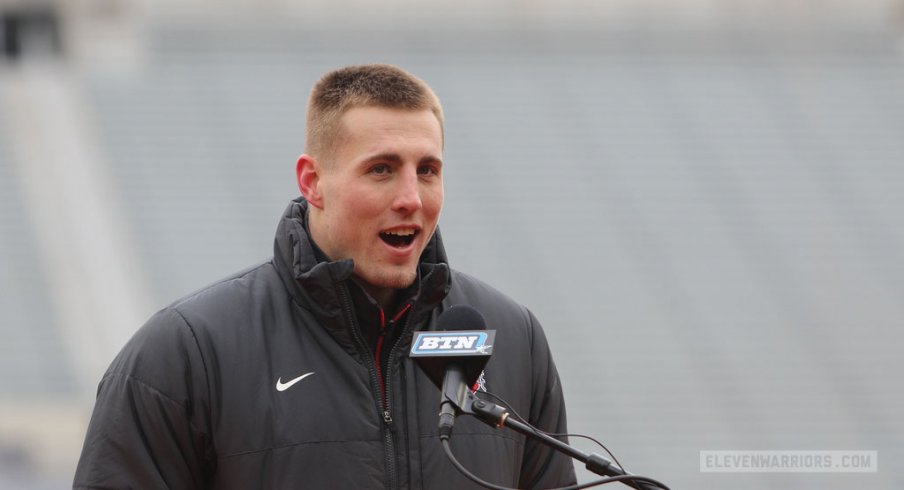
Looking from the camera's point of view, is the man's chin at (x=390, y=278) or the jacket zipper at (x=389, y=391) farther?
the man's chin at (x=390, y=278)

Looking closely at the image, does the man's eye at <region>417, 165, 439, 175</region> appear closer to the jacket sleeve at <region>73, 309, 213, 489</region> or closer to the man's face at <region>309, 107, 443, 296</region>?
the man's face at <region>309, 107, 443, 296</region>

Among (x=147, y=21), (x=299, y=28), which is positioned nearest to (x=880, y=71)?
(x=299, y=28)

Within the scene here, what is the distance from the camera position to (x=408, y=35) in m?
16.1

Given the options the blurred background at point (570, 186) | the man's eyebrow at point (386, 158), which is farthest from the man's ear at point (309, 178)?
the blurred background at point (570, 186)

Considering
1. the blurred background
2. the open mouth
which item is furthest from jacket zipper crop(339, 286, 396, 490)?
the blurred background

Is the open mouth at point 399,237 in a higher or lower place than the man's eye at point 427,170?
lower

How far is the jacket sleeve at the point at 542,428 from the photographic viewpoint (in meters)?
2.49

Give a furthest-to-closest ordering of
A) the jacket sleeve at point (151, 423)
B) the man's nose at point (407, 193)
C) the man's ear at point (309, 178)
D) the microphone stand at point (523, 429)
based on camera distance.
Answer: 1. the man's ear at point (309, 178)
2. the man's nose at point (407, 193)
3. the jacket sleeve at point (151, 423)
4. the microphone stand at point (523, 429)

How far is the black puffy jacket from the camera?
2129 millimetres

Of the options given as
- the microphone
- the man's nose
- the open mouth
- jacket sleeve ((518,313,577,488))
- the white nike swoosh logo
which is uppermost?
the man's nose

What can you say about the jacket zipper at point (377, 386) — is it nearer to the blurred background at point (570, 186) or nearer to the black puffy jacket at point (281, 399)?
the black puffy jacket at point (281, 399)

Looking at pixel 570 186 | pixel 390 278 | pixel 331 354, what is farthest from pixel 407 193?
pixel 570 186

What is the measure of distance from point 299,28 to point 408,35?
1.44 m

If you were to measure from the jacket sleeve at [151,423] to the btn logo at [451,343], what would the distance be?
46 centimetres
